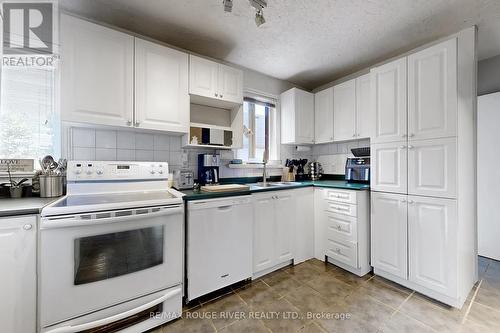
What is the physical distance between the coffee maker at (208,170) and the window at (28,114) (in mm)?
1244

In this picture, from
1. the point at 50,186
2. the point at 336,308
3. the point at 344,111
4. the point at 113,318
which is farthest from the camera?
the point at 344,111

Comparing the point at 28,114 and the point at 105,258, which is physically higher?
the point at 28,114

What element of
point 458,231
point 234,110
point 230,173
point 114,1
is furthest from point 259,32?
point 458,231

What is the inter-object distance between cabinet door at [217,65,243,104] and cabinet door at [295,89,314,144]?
1017 millimetres

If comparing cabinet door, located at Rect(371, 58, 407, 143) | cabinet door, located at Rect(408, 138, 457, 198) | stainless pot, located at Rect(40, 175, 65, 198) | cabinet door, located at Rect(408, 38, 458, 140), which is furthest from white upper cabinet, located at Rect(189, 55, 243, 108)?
cabinet door, located at Rect(408, 138, 457, 198)

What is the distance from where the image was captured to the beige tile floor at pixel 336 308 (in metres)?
1.49

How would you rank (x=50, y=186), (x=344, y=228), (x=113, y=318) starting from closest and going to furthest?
(x=113, y=318) < (x=50, y=186) < (x=344, y=228)

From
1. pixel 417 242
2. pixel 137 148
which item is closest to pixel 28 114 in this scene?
pixel 137 148

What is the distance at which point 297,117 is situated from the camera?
3000 millimetres

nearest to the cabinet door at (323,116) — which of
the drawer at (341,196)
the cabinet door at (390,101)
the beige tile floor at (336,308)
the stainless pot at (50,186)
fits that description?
the cabinet door at (390,101)

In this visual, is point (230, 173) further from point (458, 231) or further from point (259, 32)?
point (458, 231)

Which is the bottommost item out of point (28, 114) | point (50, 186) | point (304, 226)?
point (304, 226)

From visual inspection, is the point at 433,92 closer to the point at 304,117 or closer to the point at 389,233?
the point at 389,233

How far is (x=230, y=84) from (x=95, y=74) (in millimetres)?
1235
